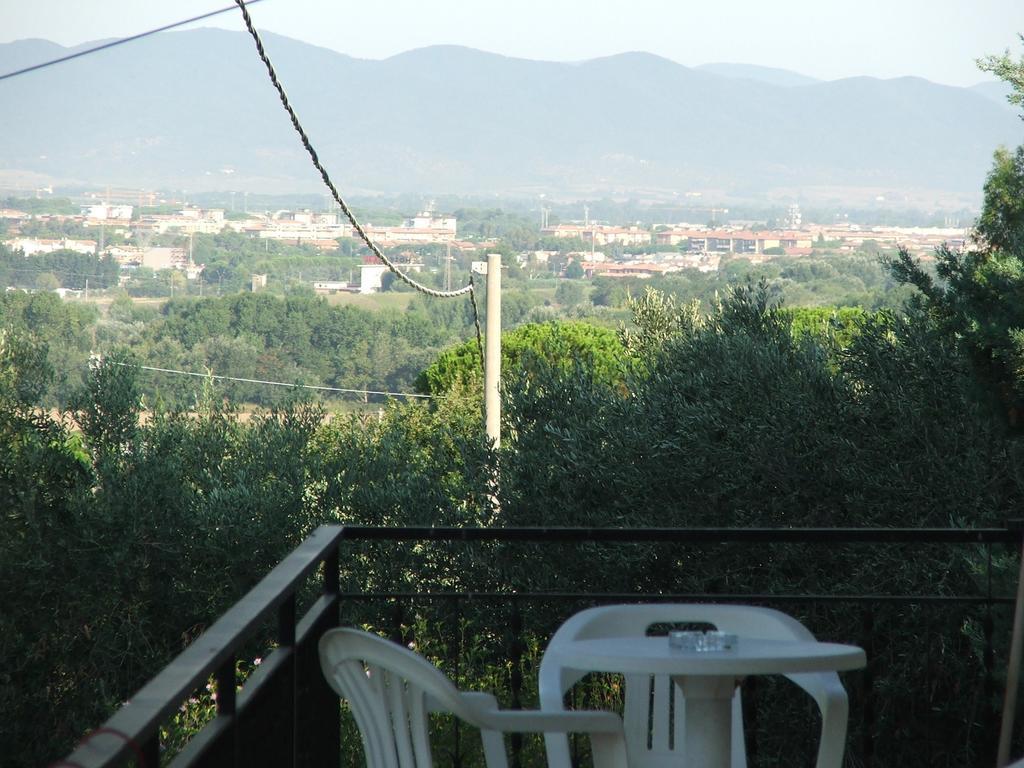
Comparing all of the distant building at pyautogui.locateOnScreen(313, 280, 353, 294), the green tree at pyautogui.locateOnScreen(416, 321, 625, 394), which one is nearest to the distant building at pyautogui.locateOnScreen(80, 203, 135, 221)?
the distant building at pyautogui.locateOnScreen(313, 280, 353, 294)

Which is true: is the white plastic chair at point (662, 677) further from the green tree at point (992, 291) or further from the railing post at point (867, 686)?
the green tree at point (992, 291)

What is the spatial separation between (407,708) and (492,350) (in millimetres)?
9699

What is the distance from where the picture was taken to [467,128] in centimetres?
10212

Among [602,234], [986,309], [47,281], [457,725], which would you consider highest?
[986,309]

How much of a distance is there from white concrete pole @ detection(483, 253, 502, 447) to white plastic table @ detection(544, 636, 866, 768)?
861 centimetres

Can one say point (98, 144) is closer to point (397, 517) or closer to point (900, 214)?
point (900, 214)

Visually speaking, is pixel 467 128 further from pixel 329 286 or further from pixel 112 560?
pixel 112 560

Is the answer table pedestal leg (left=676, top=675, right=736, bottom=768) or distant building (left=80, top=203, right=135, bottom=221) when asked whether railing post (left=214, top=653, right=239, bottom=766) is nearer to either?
table pedestal leg (left=676, top=675, right=736, bottom=768)

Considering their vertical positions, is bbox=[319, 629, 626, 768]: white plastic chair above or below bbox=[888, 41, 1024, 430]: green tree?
below

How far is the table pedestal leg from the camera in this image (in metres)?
1.94

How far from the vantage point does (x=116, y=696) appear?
26.7 ft

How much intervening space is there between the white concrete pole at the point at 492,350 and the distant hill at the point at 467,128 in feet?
147

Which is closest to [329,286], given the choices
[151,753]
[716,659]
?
[716,659]

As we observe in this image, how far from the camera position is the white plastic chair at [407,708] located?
160cm
